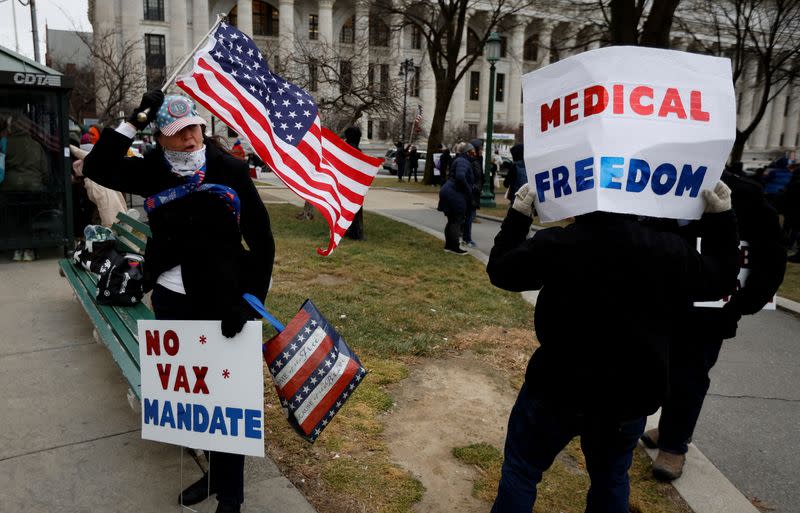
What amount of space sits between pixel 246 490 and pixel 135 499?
53 centimetres

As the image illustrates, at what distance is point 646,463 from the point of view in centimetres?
372

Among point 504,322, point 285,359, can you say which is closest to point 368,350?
point 504,322

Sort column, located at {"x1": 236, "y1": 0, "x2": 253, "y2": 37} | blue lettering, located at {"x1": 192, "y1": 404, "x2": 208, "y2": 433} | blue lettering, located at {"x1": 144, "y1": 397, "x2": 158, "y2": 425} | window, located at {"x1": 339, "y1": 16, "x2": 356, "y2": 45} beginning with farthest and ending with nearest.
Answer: window, located at {"x1": 339, "y1": 16, "x2": 356, "y2": 45} → column, located at {"x1": 236, "y1": 0, "x2": 253, "y2": 37} → blue lettering, located at {"x1": 144, "y1": 397, "x2": 158, "y2": 425} → blue lettering, located at {"x1": 192, "y1": 404, "x2": 208, "y2": 433}

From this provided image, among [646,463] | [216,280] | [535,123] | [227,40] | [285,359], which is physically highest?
[227,40]

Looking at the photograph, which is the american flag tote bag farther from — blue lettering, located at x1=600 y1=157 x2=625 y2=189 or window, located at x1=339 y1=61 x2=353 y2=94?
window, located at x1=339 y1=61 x2=353 y2=94

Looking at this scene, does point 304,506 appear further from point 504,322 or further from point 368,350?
point 504,322

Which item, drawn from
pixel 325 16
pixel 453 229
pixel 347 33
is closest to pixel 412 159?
pixel 453 229

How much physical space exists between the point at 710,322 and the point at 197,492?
2712 millimetres

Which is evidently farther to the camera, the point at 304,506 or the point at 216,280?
the point at 304,506

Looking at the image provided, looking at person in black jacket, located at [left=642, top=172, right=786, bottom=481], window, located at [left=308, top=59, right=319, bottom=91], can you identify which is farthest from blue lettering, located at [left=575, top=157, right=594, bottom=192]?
window, located at [left=308, top=59, right=319, bottom=91]

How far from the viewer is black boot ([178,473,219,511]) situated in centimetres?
301

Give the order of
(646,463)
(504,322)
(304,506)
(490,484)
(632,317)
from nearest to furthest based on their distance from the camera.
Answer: (632,317) < (304,506) < (490,484) < (646,463) < (504,322)

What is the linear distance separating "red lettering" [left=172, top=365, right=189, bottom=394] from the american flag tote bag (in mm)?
359

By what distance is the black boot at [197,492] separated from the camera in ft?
9.87
